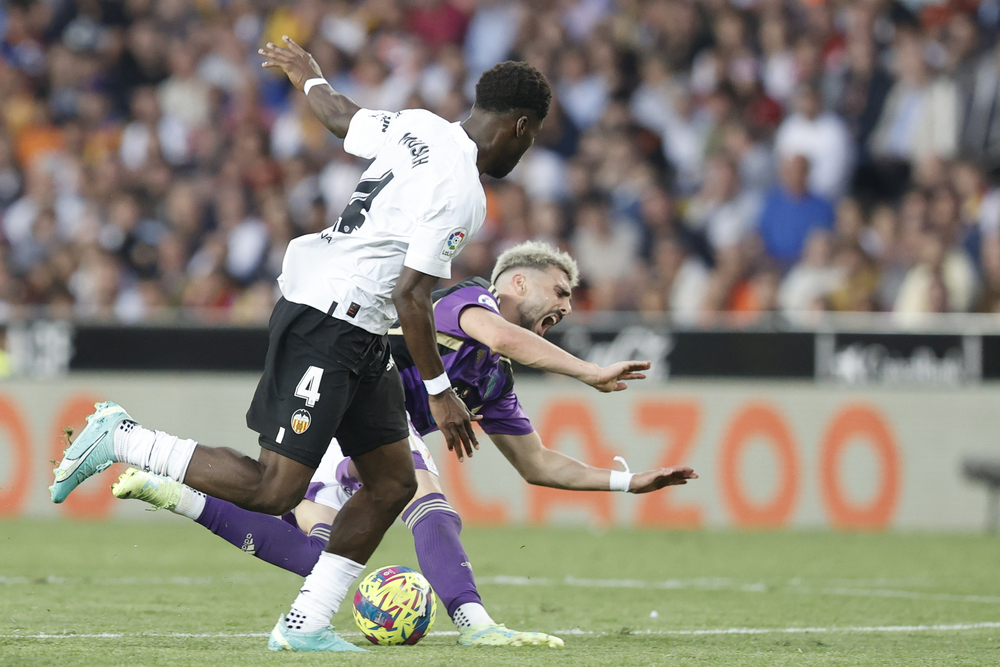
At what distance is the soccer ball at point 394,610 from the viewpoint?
18.1 ft

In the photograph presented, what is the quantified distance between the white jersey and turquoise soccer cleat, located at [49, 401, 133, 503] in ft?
2.80

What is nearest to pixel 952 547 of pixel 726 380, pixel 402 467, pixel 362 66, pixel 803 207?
pixel 726 380

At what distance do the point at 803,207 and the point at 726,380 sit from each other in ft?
6.41

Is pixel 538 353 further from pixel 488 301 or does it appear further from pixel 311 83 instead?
pixel 311 83

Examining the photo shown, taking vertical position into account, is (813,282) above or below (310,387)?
above

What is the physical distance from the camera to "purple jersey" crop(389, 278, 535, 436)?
5.70m

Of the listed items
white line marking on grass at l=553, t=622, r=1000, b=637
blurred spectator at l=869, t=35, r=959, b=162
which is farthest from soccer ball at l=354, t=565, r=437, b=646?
blurred spectator at l=869, t=35, r=959, b=162

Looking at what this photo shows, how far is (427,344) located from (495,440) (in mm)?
1540

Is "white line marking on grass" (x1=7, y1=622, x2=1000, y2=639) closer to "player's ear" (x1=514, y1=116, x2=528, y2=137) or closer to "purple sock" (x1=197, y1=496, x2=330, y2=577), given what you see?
"purple sock" (x1=197, y1=496, x2=330, y2=577)

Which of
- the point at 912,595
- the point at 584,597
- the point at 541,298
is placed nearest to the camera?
the point at 541,298

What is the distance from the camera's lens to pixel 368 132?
5.42 m

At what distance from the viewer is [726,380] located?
12359 millimetres

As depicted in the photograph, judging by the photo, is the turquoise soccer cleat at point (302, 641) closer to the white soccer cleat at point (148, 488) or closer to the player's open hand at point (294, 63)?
the white soccer cleat at point (148, 488)

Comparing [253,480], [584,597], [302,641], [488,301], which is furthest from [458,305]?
[584,597]
